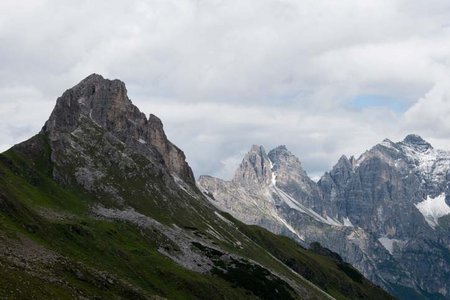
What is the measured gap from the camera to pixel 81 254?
10706 cm

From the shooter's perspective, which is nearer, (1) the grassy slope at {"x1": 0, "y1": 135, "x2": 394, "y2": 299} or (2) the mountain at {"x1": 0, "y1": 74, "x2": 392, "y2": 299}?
(1) the grassy slope at {"x1": 0, "y1": 135, "x2": 394, "y2": 299}

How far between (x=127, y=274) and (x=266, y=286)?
56029 millimetres

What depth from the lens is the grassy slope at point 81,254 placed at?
79.9 meters

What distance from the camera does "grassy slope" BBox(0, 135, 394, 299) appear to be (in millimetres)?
79938

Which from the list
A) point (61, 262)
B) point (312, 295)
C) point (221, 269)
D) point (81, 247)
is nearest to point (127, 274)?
point (81, 247)

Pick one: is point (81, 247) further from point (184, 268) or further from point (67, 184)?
point (67, 184)

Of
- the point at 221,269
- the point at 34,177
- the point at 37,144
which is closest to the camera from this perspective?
the point at 221,269

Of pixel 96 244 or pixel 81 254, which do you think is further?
pixel 96 244

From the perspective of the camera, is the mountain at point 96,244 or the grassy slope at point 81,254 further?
the mountain at point 96,244

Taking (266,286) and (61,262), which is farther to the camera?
(266,286)

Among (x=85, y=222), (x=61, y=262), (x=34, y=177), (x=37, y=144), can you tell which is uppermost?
(x=37, y=144)

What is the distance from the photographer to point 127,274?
4377 inches

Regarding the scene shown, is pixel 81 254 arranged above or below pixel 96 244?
below

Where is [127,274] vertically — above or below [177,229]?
below
